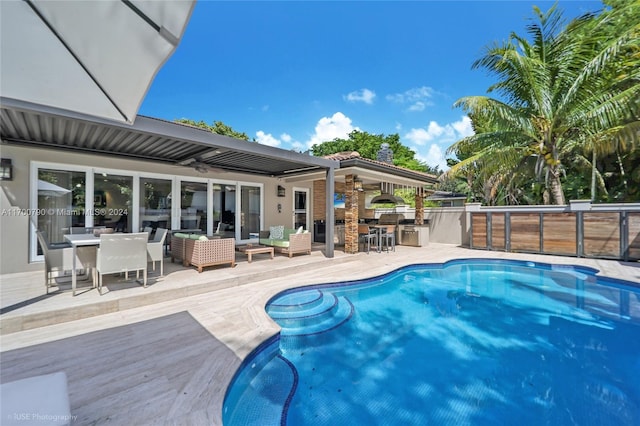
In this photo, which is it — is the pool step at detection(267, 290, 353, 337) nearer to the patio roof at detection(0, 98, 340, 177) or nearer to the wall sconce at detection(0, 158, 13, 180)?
the patio roof at detection(0, 98, 340, 177)

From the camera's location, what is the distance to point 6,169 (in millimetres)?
6004

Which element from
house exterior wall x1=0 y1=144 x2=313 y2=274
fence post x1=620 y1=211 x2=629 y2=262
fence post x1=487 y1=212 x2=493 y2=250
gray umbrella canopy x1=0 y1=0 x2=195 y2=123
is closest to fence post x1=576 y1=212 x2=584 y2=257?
fence post x1=620 y1=211 x2=629 y2=262

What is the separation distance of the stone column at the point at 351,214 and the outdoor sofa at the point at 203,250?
4146 millimetres

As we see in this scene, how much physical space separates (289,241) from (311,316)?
368 cm

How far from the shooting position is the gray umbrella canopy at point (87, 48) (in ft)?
5.35

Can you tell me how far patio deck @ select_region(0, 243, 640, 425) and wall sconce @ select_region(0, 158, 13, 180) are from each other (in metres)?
2.14

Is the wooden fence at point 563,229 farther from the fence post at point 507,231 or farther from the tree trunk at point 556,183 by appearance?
the tree trunk at point 556,183

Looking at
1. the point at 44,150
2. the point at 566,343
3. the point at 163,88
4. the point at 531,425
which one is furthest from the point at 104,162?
the point at 163,88

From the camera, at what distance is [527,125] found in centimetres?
1002

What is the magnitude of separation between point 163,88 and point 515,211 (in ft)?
81.2

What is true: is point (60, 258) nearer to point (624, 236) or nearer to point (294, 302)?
point (294, 302)

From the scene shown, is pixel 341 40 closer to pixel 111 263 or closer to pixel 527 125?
pixel 527 125

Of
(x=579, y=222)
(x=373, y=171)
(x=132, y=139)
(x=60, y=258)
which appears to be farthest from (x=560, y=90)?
(x=60, y=258)

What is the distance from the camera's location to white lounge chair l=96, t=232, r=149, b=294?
480 cm
